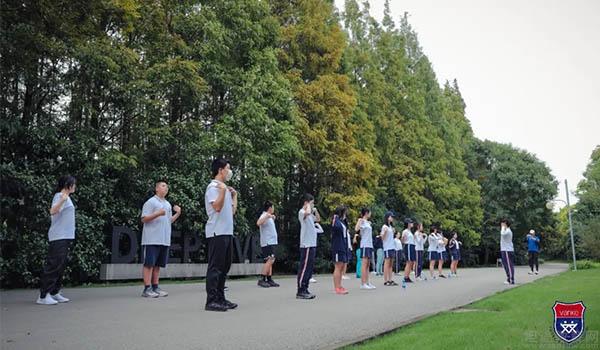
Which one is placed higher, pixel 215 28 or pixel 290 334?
pixel 215 28

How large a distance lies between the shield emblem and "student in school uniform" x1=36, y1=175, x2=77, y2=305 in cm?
749

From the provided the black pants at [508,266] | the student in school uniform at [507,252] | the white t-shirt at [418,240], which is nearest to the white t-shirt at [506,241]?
the student in school uniform at [507,252]

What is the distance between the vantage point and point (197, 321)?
6.77m

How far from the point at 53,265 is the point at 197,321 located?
3.38 meters

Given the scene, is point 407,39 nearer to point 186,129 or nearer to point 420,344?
point 186,129

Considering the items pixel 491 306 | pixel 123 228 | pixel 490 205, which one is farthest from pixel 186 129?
pixel 490 205

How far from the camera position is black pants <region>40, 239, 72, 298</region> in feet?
28.5

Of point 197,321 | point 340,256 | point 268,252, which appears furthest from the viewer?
point 268,252

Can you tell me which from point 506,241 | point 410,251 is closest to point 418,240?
point 410,251

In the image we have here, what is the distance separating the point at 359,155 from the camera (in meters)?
27.0

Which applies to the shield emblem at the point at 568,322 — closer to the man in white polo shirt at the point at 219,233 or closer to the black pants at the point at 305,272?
the man in white polo shirt at the point at 219,233

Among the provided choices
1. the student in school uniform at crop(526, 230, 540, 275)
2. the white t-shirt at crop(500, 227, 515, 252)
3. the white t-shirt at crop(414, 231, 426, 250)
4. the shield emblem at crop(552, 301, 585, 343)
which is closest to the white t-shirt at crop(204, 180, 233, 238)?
the shield emblem at crop(552, 301, 585, 343)

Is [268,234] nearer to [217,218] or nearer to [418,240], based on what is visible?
[217,218]

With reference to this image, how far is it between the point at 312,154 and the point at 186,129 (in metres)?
9.94
